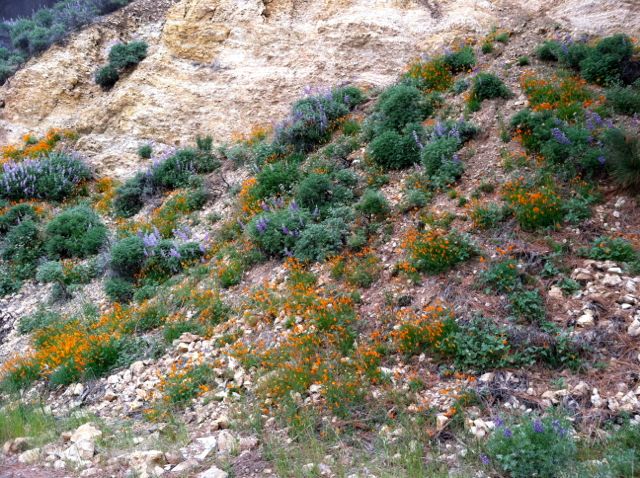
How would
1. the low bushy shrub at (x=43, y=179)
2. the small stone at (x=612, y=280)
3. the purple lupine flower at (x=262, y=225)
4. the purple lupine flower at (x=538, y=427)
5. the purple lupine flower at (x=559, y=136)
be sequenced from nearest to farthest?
1. the purple lupine flower at (x=538, y=427)
2. the small stone at (x=612, y=280)
3. the purple lupine flower at (x=559, y=136)
4. the purple lupine flower at (x=262, y=225)
5. the low bushy shrub at (x=43, y=179)

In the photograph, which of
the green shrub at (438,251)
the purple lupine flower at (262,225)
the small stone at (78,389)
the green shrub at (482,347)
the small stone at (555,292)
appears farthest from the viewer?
the purple lupine flower at (262,225)

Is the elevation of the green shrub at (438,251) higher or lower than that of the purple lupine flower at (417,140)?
lower

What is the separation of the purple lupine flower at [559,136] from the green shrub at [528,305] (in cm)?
273

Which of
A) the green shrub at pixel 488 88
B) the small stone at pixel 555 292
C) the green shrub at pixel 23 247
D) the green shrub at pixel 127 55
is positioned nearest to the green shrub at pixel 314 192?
the green shrub at pixel 488 88

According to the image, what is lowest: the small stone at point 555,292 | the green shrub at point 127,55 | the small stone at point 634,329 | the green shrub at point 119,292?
the green shrub at point 119,292

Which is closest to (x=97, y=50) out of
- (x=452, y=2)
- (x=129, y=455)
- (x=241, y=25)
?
(x=241, y=25)

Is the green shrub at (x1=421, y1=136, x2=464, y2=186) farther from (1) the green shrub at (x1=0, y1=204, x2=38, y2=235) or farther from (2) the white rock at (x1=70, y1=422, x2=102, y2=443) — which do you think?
(1) the green shrub at (x1=0, y1=204, x2=38, y2=235)

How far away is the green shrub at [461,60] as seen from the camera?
10.9 m

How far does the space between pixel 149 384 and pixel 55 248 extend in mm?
5699

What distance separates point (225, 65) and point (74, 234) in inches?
237

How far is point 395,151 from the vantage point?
30.3ft

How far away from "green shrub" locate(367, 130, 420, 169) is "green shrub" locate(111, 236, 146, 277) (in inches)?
178

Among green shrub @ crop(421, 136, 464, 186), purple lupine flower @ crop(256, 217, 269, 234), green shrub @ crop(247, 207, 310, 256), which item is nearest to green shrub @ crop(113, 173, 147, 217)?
green shrub @ crop(247, 207, 310, 256)

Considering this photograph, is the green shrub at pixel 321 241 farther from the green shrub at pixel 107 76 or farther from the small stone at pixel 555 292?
the green shrub at pixel 107 76
